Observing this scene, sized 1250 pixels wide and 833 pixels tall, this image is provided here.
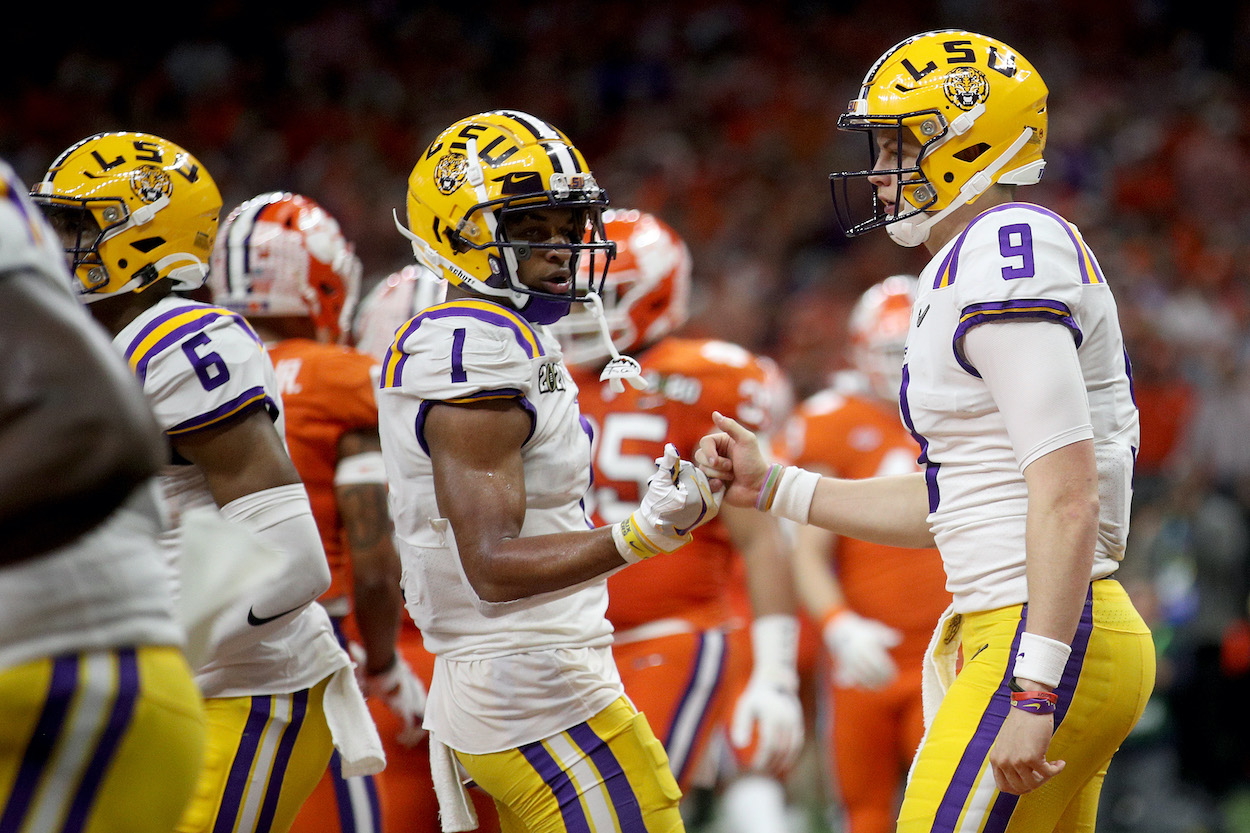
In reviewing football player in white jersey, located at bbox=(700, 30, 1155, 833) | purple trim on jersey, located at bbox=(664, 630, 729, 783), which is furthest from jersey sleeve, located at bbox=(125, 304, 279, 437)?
purple trim on jersey, located at bbox=(664, 630, 729, 783)

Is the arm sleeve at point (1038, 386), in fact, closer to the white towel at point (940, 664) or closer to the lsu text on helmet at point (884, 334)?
the white towel at point (940, 664)

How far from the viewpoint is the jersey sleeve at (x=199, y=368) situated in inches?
109

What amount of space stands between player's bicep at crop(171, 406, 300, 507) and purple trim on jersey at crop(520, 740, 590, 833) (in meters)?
0.76

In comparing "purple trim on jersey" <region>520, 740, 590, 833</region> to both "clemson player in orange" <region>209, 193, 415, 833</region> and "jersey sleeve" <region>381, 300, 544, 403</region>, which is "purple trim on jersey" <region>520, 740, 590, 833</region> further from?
"clemson player in orange" <region>209, 193, 415, 833</region>

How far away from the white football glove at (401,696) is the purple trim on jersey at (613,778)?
3.75ft

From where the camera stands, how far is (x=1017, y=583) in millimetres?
2539

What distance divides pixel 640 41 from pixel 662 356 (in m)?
9.89

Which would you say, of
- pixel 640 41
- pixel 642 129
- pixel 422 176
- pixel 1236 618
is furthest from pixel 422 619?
pixel 640 41

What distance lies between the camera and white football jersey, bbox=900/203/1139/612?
2502 mm

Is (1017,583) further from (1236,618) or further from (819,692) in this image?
(1236,618)

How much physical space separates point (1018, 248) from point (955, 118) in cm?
43

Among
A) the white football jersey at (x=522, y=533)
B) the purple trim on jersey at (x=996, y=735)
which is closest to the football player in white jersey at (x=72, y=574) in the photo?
the white football jersey at (x=522, y=533)

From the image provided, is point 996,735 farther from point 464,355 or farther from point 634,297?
point 634,297

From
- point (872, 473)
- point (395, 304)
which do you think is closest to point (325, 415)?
point (395, 304)
